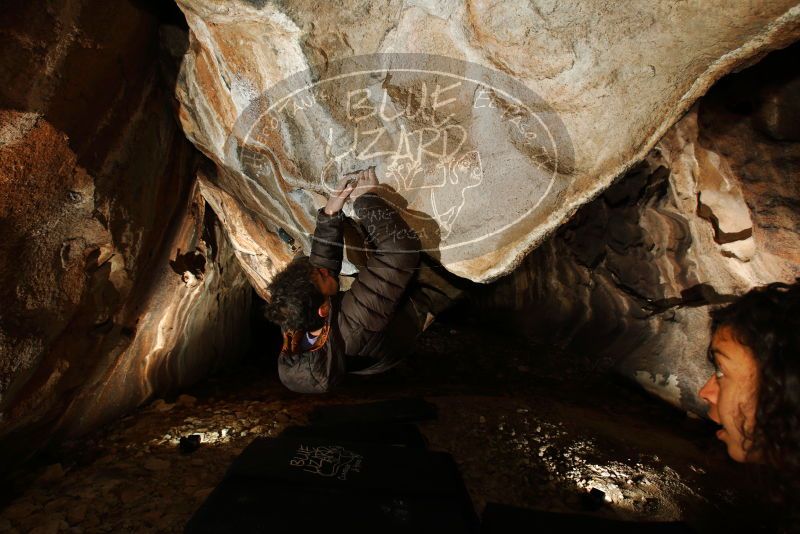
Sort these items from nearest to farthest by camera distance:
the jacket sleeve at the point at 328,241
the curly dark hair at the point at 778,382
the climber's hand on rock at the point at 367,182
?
1. the curly dark hair at the point at 778,382
2. the climber's hand on rock at the point at 367,182
3. the jacket sleeve at the point at 328,241

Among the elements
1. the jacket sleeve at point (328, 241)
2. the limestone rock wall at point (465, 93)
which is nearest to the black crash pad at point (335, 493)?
the jacket sleeve at point (328, 241)

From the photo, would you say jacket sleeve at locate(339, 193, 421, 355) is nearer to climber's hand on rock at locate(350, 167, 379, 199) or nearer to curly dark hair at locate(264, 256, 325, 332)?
climber's hand on rock at locate(350, 167, 379, 199)

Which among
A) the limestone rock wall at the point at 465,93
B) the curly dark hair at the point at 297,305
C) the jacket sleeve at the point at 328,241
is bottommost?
the curly dark hair at the point at 297,305

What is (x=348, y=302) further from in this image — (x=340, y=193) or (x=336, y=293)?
(x=340, y=193)

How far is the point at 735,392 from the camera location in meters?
1.73

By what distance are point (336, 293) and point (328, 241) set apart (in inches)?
15.0

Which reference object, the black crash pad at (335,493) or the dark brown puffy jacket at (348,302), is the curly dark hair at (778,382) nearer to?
the black crash pad at (335,493)

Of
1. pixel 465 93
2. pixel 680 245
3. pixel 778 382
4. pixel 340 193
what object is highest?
pixel 465 93

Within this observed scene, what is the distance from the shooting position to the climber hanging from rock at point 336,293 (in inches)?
103

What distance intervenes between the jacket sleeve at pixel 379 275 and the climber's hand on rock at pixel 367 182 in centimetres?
4

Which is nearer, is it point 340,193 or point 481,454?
point 340,193

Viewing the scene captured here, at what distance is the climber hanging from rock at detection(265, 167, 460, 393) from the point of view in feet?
8.59

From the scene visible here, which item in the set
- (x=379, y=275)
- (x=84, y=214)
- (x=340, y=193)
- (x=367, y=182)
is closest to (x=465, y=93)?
(x=367, y=182)

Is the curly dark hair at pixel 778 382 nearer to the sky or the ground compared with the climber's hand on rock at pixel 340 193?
nearer to the ground
